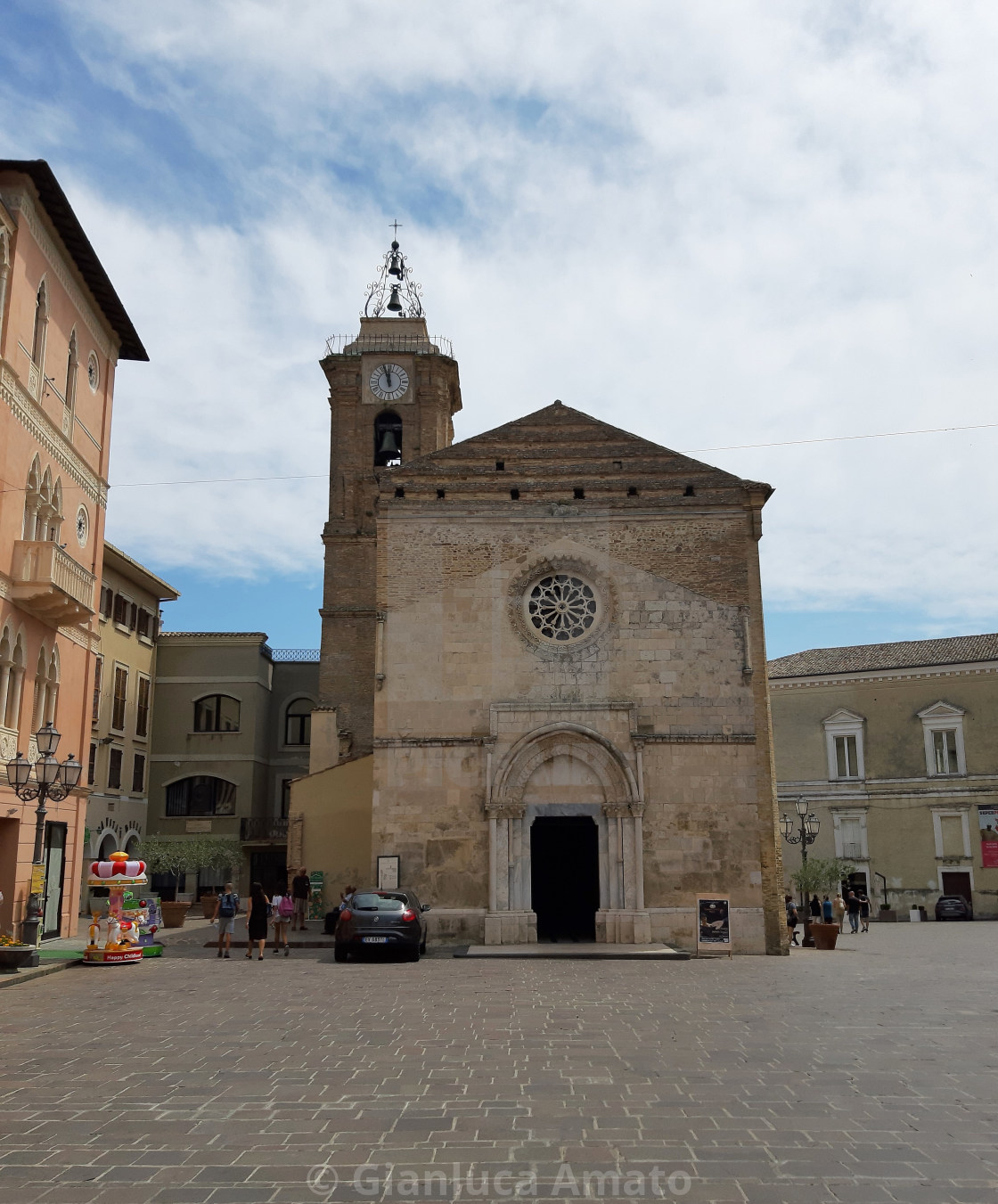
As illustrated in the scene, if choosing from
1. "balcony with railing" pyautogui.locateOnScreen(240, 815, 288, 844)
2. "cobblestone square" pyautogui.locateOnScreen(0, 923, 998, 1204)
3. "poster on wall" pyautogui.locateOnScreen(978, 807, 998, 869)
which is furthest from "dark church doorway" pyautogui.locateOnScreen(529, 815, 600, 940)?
"poster on wall" pyautogui.locateOnScreen(978, 807, 998, 869)

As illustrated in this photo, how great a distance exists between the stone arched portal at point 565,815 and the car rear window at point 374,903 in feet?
8.95

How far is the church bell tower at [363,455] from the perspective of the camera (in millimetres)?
34094

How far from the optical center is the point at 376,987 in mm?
15031

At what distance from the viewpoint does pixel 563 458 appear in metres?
25.0

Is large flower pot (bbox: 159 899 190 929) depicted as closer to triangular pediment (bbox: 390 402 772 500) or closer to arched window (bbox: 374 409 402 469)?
triangular pediment (bbox: 390 402 772 500)

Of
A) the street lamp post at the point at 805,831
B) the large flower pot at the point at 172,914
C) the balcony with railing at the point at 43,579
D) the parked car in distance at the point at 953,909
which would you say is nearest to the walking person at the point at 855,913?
the street lamp post at the point at 805,831

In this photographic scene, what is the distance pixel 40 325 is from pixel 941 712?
35382mm

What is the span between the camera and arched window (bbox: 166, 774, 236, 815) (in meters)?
40.0

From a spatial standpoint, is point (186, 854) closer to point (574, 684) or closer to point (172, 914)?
point (172, 914)

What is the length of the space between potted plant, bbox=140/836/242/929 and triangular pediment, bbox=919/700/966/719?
26.7 meters

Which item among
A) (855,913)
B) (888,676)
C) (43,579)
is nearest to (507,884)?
(43,579)

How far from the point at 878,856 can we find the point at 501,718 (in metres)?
26.1

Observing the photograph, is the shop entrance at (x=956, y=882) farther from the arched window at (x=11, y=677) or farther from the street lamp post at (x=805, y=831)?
the arched window at (x=11, y=677)

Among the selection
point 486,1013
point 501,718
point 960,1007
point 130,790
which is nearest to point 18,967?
point 486,1013
